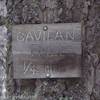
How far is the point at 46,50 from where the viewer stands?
2.55 m

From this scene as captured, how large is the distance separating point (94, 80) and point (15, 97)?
663 millimetres

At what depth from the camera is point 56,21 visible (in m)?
2.59

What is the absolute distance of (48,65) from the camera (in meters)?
2.54

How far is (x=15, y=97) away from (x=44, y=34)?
0.57m

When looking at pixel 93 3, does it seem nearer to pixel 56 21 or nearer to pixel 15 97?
pixel 56 21

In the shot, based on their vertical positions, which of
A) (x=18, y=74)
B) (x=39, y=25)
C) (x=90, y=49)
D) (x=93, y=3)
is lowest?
(x=18, y=74)

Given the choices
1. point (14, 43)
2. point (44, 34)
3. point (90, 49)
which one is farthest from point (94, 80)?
point (14, 43)

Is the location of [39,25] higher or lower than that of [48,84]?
higher

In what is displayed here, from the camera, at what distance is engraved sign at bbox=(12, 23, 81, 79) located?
2.54 metres

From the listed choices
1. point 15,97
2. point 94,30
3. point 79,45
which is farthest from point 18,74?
point 94,30

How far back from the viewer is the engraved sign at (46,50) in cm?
254

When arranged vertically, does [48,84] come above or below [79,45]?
below

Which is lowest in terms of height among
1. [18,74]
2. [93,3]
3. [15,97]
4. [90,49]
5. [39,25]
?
[15,97]

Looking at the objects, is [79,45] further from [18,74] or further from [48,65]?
[18,74]
